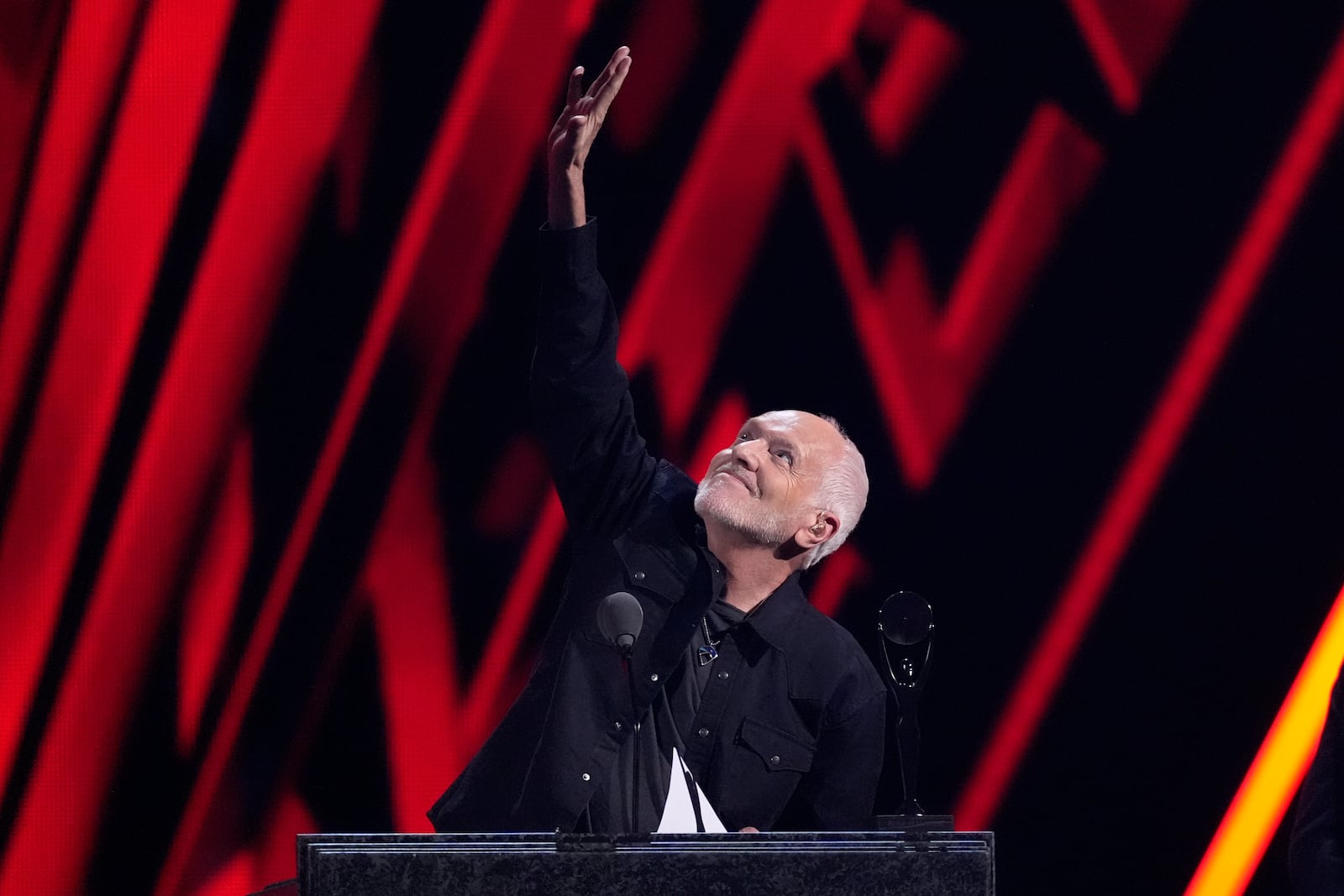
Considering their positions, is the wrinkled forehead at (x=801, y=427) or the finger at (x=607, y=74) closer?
the finger at (x=607, y=74)

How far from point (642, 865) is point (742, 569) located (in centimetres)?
111

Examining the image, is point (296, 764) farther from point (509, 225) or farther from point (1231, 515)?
point (1231, 515)

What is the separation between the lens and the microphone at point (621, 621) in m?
1.39

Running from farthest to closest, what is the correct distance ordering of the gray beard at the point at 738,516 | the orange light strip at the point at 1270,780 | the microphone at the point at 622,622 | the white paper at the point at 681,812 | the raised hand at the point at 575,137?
the orange light strip at the point at 1270,780, the gray beard at the point at 738,516, the raised hand at the point at 575,137, the white paper at the point at 681,812, the microphone at the point at 622,622

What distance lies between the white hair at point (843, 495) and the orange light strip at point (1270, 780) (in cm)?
93

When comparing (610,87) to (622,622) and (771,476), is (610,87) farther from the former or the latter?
(622,622)

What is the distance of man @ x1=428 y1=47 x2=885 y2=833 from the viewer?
1948 mm

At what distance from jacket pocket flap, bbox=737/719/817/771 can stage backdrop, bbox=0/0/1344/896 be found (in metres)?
0.65

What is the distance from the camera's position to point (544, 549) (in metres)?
2.78

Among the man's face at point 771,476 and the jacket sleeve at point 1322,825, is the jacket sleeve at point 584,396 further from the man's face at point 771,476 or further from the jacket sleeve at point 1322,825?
the jacket sleeve at point 1322,825

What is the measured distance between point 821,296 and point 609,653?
1.01 metres

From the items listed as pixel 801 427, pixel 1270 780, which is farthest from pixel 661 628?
pixel 1270 780

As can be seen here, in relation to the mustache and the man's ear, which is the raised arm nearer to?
the mustache

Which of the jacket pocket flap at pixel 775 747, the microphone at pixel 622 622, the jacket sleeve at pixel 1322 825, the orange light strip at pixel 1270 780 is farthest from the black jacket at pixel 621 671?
the orange light strip at pixel 1270 780
